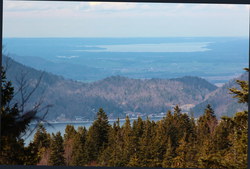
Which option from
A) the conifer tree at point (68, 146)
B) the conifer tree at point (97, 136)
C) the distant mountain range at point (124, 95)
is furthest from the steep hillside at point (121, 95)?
the conifer tree at point (97, 136)

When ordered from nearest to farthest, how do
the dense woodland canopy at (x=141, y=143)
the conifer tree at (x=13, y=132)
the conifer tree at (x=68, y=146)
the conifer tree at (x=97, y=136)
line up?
the conifer tree at (x=13, y=132), the dense woodland canopy at (x=141, y=143), the conifer tree at (x=97, y=136), the conifer tree at (x=68, y=146)

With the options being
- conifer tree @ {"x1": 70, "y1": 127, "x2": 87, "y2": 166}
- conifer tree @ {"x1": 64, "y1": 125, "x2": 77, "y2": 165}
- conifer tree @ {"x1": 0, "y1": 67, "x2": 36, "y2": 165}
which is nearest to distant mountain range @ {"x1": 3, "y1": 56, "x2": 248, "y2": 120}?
conifer tree @ {"x1": 64, "y1": 125, "x2": 77, "y2": 165}

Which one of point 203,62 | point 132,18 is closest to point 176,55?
point 203,62

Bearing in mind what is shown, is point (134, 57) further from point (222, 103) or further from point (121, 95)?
point (222, 103)

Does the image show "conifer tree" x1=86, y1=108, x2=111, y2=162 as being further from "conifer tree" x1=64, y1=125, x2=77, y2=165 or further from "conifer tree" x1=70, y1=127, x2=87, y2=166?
"conifer tree" x1=64, y1=125, x2=77, y2=165

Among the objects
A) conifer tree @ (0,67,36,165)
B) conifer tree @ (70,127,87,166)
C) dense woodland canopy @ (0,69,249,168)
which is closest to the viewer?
conifer tree @ (0,67,36,165)

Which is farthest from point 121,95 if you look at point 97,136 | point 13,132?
point 13,132

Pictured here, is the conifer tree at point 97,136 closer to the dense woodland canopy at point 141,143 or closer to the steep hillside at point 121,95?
the dense woodland canopy at point 141,143
